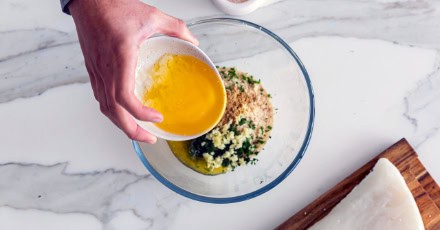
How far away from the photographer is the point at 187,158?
1280 mm

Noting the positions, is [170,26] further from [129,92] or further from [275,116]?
[275,116]

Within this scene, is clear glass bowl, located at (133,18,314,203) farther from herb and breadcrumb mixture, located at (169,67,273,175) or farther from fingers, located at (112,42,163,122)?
fingers, located at (112,42,163,122)

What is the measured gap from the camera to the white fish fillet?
123 cm

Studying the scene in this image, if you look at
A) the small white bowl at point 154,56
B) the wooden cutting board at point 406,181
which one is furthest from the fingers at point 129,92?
the wooden cutting board at point 406,181

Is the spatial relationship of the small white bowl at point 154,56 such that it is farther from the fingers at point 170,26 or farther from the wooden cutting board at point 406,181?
the wooden cutting board at point 406,181

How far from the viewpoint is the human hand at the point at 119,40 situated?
38.4 inches

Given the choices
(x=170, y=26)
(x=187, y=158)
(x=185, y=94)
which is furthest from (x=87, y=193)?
(x=170, y=26)

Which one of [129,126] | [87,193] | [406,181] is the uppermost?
→ [129,126]

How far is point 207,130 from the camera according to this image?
1143 millimetres

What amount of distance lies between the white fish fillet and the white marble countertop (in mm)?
79

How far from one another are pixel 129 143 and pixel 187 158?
0.15 meters

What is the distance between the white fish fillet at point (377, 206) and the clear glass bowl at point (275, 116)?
154mm

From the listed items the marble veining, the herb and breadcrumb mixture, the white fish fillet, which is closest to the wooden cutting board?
the white fish fillet

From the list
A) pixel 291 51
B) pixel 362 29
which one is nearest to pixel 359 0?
pixel 362 29
